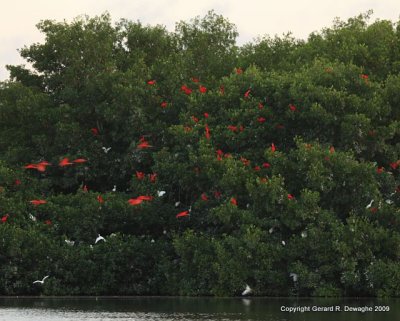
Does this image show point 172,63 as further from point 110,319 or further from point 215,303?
point 110,319

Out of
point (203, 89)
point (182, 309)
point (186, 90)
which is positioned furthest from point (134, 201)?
point (182, 309)

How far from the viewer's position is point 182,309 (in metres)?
37.1

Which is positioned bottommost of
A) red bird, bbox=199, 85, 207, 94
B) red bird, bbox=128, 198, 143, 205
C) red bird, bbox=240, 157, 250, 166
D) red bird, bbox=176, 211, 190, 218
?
red bird, bbox=176, 211, 190, 218

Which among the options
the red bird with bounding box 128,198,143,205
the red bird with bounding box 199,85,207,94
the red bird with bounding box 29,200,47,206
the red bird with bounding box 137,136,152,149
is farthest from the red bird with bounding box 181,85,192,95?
the red bird with bounding box 29,200,47,206

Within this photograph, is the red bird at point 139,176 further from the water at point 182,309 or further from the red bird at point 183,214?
the water at point 182,309

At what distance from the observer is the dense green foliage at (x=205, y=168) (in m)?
40.6

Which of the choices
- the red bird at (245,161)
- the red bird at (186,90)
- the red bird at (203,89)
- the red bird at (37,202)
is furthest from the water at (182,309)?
the red bird at (186,90)

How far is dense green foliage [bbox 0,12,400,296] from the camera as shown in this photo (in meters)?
40.6

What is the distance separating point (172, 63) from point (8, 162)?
352 inches

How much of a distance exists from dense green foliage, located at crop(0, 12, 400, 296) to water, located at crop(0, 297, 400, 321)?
131 centimetres

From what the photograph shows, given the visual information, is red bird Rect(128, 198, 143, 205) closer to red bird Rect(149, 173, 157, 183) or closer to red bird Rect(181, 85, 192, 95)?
red bird Rect(149, 173, 157, 183)

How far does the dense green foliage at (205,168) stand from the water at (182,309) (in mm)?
1311

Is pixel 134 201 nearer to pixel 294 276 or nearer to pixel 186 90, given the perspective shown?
pixel 186 90

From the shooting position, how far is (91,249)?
44.1 metres
